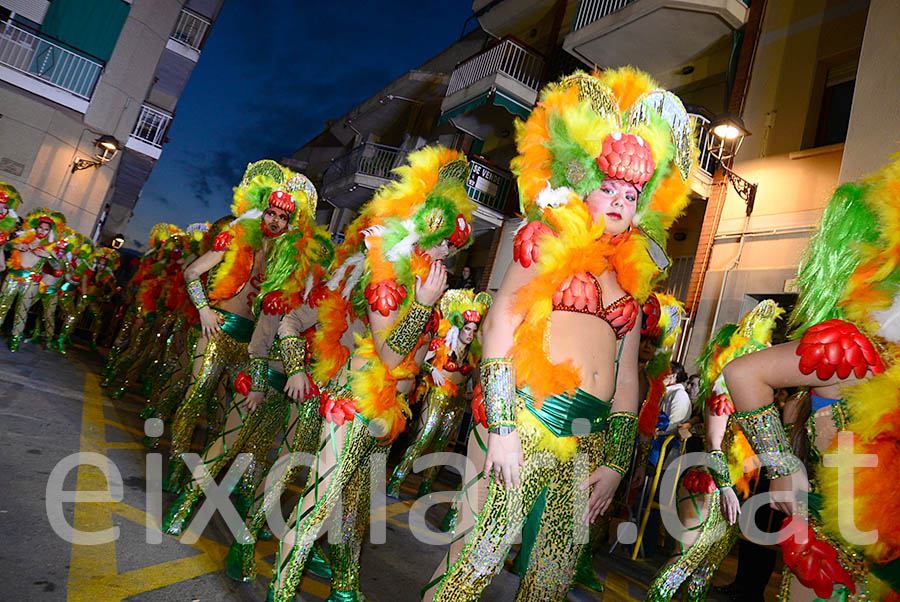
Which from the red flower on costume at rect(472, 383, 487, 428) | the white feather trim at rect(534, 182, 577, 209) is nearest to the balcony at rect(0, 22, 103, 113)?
the white feather trim at rect(534, 182, 577, 209)

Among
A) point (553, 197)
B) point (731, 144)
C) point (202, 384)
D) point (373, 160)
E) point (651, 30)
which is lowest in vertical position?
point (202, 384)

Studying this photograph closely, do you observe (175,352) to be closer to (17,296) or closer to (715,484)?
(17,296)

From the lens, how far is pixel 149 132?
18.9 meters

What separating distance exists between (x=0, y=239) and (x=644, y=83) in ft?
28.1

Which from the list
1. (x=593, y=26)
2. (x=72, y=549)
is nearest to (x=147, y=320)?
(x=72, y=549)

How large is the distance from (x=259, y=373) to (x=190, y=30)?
20213mm

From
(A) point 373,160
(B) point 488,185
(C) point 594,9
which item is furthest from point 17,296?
(C) point 594,9

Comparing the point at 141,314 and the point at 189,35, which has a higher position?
the point at 189,35

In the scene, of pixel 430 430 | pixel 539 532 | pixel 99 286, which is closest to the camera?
pixel 539 532

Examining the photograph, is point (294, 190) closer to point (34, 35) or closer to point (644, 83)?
point (644, 83)

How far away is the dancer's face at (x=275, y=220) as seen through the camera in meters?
4.01

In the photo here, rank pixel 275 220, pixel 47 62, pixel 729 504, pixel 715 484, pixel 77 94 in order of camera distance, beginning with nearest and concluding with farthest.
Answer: pixel 729 504, pixel 715 484, pixel 275 220, pixel 47 62, pixel 77 94

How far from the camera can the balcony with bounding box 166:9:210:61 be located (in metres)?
19.3

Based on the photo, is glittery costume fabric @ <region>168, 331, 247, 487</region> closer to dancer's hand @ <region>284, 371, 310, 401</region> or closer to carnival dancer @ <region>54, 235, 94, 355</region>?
dancer's hand @ <region>284, 371, 310, 401</region>
